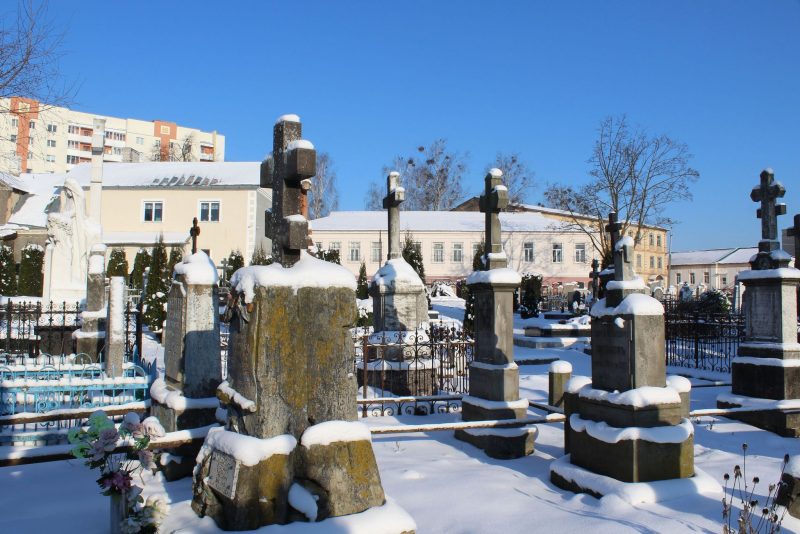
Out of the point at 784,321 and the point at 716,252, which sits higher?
the point at 716,252

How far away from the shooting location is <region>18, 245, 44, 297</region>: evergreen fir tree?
27781 millimetres

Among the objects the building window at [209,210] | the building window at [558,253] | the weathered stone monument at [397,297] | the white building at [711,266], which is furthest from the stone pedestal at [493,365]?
the white building at [711,266]

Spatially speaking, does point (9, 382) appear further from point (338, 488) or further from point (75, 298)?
point (75, 298)

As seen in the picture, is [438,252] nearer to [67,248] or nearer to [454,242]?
[454,242]

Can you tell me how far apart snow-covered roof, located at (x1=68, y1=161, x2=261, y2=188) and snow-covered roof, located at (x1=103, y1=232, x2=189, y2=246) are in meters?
3.38

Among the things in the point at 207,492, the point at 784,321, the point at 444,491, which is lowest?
the point at 444,491

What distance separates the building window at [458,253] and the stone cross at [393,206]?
3512cm

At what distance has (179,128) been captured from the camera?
8488 cm

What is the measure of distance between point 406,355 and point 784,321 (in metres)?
5.81

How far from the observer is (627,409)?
4809 millimetres

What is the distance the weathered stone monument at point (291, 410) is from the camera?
3.46m

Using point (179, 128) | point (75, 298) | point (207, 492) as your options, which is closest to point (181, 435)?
point (207, 492)

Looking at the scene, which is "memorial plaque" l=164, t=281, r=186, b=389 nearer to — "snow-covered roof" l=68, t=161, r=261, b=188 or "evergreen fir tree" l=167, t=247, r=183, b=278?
"evergreen fir tree" l=167, t=247, r=183, b=278

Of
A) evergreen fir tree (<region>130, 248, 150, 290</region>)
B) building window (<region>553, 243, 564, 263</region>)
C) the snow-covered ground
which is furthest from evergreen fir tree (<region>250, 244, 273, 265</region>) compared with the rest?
the snow-covered ground
